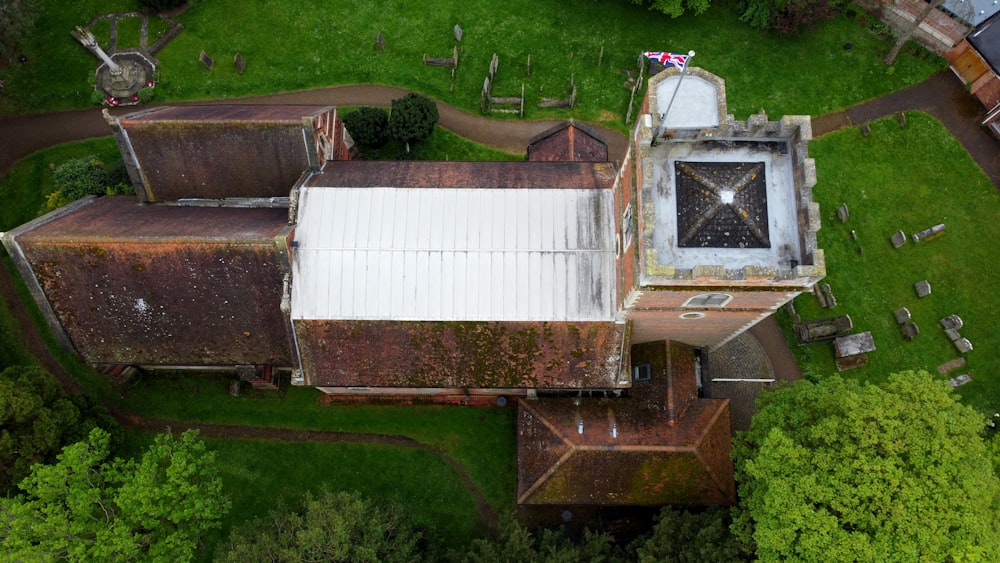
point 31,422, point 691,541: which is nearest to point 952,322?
point 691,541

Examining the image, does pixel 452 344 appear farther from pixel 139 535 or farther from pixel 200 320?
pixel 139 535

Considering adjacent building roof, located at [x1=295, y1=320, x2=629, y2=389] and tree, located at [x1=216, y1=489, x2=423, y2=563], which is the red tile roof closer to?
adjacent building roof, located at [x1=295, y1=320, x2=629, y2=389]

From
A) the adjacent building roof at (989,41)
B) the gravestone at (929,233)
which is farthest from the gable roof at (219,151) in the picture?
the adjacent building roof at (989,41)

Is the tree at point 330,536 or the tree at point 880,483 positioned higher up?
the tree at point 880,483

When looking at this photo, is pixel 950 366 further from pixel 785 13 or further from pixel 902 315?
pixel 785 13

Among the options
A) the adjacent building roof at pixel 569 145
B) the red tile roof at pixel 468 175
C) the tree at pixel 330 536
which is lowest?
the tree at pixel 330 536

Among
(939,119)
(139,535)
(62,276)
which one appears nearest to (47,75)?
(62,276)

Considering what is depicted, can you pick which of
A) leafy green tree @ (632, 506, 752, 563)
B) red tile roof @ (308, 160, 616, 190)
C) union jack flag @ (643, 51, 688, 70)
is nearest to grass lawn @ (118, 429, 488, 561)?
leafy green tree @ (632, 506, 752, 563)

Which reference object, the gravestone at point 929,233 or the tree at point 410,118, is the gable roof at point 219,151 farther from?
the gravestone at point 929,233
